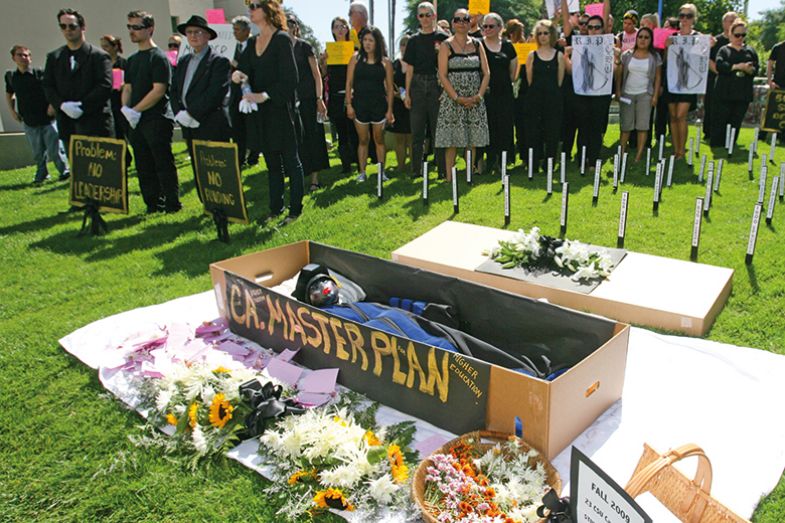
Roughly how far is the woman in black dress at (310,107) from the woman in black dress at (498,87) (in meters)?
2.37

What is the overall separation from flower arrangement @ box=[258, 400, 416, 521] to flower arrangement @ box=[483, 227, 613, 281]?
2.28 metres

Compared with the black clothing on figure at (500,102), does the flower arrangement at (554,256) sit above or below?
below

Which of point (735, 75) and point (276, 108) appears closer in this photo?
point (276, 108)

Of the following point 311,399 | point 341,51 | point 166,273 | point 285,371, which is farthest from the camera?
point 341,51

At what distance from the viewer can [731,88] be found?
9734 millimetres

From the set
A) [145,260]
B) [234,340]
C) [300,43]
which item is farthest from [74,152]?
[234,340]

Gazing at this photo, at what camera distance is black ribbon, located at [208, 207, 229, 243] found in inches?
263

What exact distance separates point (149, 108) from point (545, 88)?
521cm

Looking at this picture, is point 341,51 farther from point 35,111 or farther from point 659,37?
point 35,111

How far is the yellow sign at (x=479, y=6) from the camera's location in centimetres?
881

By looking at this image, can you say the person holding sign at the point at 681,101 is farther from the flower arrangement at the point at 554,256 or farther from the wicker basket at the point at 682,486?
the wicker basket at the point at 682,486

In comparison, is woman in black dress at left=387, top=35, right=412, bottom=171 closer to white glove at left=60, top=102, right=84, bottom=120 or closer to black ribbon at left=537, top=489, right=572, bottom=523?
white glove at left=60, top=102, right=84, bottom=120

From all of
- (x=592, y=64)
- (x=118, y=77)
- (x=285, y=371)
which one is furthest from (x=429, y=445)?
(x=118, y=77)

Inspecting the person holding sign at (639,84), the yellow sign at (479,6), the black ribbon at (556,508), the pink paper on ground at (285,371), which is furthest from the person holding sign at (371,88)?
the black ribbon at (556,508)
